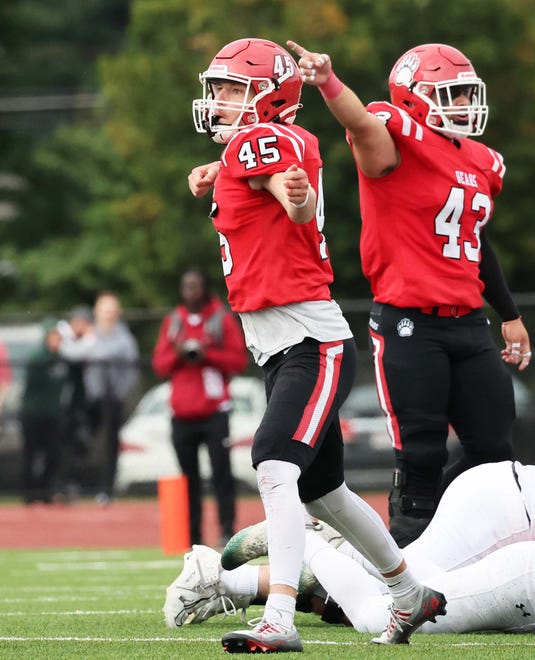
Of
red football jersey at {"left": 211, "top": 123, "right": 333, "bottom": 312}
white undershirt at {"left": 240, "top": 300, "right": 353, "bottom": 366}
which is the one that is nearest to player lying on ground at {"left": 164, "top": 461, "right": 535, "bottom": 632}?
white undershirt at {"left": 240, "top": 300, "right": 353, "bottom": 366}

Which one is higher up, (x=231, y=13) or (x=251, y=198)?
(x=231, y=13)

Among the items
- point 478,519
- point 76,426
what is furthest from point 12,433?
point 478,519

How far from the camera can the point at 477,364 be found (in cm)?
621

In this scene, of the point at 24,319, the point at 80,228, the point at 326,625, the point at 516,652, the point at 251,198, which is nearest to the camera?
the point at 516,652

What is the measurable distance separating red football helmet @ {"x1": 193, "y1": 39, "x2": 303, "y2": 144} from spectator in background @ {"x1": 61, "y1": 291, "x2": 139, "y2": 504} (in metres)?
11.2

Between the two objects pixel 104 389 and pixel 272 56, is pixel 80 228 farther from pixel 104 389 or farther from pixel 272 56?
pixel 272 56

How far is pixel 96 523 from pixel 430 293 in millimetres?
8821

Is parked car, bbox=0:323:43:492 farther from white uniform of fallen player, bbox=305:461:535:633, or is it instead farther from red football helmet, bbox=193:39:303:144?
red football helmet, bbox=193:39:303:144

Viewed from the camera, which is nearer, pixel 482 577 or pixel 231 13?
pixel 482 577

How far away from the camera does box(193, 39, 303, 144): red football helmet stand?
5309 millimetres

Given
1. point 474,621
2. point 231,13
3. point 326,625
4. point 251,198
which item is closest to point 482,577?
point 474,621

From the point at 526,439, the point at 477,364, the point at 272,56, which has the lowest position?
the point at 526,439

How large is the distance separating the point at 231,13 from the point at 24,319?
217 inches

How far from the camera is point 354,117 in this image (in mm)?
5473
